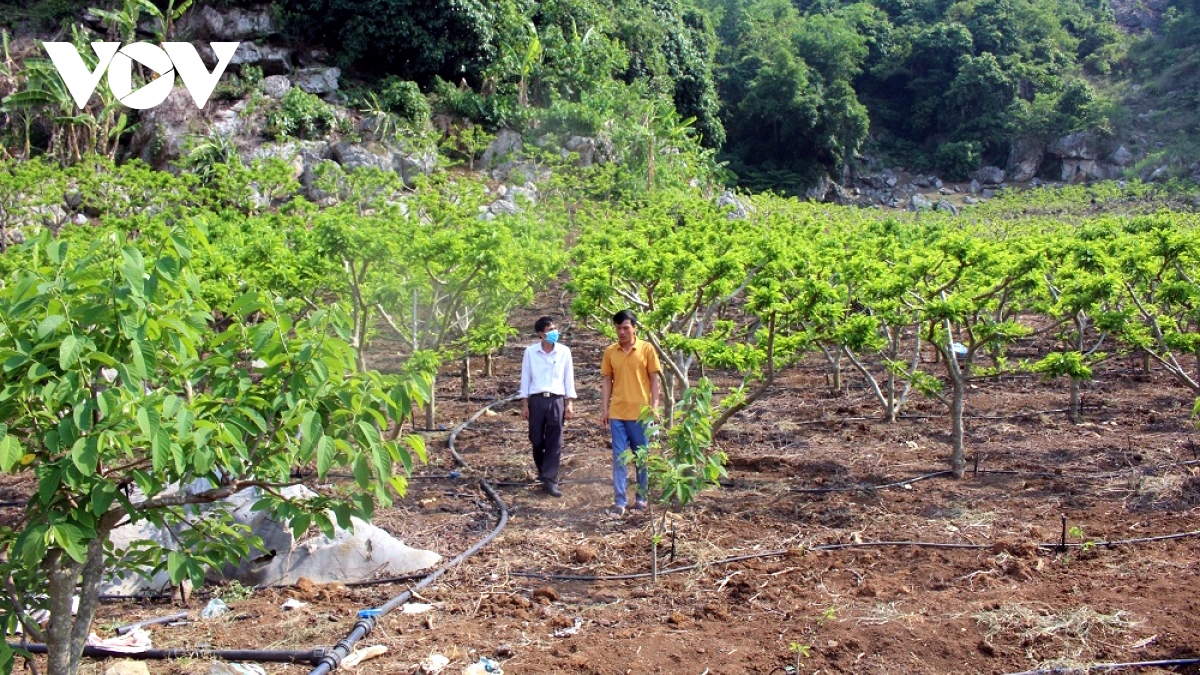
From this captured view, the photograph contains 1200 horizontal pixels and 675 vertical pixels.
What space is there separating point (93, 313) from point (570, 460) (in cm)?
538

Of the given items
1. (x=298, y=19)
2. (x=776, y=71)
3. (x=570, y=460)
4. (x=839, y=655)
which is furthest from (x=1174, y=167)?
(x=839, y=655)

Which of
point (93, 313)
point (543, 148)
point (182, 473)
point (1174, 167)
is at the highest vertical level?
point (1174, 167)

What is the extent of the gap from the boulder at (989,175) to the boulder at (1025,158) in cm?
53

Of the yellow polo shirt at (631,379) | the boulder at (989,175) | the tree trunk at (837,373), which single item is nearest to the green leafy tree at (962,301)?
the yellow polo shirt at (631,379)

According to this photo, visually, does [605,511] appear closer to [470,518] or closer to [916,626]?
[470,518]

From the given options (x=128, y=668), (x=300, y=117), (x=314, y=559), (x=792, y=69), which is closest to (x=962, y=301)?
(x=314, y=559)

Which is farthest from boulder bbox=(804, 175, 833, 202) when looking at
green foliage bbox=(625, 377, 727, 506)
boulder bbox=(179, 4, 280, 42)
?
green foliage bbox=(625, 377, 727, 506)

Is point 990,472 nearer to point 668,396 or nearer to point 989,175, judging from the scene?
point 668,396

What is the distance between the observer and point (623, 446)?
20.9 ft

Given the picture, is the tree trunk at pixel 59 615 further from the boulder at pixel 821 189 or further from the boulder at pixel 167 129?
the boulder at pixel 821 189

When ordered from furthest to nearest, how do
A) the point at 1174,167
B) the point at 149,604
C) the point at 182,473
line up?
the point at 1174,167 < the point at 149,604 < the point at 182,473

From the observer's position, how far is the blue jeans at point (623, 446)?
20.5 feet

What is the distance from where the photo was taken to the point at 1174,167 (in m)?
36.2

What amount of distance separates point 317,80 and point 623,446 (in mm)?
18599
